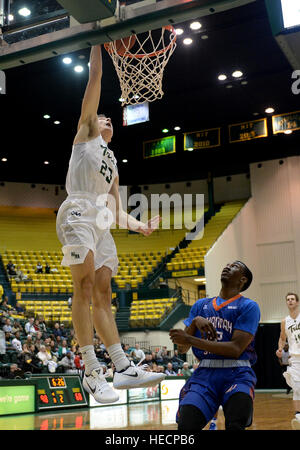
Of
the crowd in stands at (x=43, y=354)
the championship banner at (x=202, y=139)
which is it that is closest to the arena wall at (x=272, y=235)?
the championship banner at (x=202, y=139)

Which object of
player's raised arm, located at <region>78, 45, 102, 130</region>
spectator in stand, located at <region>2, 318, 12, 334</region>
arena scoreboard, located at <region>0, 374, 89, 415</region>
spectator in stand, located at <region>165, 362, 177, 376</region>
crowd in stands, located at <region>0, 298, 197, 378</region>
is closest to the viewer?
player's raised arm, located at <region>78, 45, 102, 130</region>

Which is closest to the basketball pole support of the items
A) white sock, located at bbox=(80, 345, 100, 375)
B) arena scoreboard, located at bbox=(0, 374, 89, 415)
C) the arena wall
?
white sock, located at bbox=(80, 345, 100, 375)

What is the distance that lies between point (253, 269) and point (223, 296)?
699 inches

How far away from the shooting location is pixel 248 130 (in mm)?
19156

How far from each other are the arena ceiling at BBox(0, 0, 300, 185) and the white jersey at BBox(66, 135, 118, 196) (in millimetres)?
9333

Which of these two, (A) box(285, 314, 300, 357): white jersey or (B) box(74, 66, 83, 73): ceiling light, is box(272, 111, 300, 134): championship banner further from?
(A) box(285, 314, 300, 357): white jersey

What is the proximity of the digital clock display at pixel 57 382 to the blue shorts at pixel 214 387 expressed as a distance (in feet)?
29.4

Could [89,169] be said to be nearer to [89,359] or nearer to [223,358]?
[89,359]

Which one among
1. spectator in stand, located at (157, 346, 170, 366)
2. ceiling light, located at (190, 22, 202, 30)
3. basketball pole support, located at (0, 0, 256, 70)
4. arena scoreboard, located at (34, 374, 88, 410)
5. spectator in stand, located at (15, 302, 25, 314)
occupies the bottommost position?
arena scoreboard, located at (34, 374, 88, 410)

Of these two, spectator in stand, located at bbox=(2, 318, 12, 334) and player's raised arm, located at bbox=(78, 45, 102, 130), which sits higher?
player's raised arm, located at bbox=(78, 45, 102, 130)

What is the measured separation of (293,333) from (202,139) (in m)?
11.8

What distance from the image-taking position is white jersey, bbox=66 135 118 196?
12.6 ft

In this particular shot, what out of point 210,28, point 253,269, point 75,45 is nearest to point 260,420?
point 75,45

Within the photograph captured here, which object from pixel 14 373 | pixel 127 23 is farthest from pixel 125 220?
pixel 14 373
